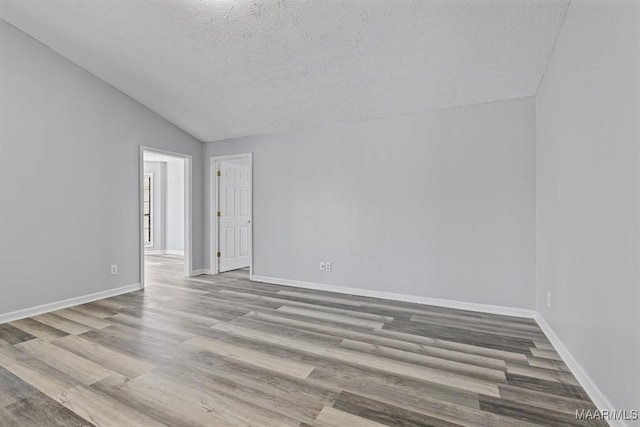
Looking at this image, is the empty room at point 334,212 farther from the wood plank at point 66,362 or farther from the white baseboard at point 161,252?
the white baseboard at point 161,252

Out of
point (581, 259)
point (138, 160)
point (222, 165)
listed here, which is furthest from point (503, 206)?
point (138, 160)

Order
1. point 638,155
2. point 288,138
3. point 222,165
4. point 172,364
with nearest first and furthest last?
point 638,155 < point 172,364 < point 288,138 < point 222,165

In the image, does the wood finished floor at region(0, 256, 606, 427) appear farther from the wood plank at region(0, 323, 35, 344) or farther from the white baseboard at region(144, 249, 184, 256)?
the white baseboard at region(144, 249, 184, 256)

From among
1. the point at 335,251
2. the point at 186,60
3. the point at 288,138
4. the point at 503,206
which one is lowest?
the point at 335,251

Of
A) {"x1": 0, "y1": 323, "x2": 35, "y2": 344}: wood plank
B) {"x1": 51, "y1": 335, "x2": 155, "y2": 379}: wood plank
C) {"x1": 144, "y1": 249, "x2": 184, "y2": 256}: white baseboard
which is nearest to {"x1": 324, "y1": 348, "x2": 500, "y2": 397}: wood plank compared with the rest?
{"x1": 51, "y1": 335, "x2": 155, "y2": 379}: wood plank

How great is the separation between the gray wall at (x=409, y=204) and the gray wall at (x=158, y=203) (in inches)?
193

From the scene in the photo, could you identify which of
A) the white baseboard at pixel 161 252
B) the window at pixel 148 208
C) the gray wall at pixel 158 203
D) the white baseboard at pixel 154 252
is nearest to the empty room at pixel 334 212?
the white baseboard at pixel 161 252

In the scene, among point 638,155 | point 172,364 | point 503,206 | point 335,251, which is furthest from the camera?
point 335,251

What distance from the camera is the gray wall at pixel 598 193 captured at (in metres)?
1.36

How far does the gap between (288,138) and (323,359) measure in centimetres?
320

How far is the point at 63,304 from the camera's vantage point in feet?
11.3

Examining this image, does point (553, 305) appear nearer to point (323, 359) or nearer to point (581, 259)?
point (581, 259)

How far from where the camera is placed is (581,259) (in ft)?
6.34

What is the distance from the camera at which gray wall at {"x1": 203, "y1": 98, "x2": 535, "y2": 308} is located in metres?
3.20
